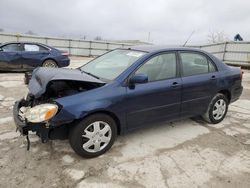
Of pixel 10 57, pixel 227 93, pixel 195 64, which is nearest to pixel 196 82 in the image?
pixel 195 64

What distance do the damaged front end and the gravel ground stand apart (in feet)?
1.41

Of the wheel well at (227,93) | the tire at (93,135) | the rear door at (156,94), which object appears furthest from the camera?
the wheel well at (227,93)

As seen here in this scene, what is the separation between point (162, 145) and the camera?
12.6 ft

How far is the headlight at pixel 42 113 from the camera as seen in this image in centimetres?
302

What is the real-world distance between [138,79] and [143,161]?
1.10m

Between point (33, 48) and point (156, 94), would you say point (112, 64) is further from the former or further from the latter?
point (33, 48)

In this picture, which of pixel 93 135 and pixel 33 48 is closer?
pixel 93 135

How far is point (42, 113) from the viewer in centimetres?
304

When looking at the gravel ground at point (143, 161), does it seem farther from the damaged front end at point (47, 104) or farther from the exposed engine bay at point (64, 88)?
the exposed engine bay at point (64, 88)

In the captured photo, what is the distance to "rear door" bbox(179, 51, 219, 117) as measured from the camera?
4.20m

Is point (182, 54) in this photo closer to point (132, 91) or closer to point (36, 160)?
point (132, 91)

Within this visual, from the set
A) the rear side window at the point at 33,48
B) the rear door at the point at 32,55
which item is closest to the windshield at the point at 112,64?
the rear door at the point at 32,55

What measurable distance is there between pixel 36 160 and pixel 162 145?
182 centimetres

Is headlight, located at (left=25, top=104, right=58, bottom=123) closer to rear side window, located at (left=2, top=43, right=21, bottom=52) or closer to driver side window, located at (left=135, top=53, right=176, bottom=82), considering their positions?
driver side window, located at (left=135, top=53, right=176, bottom=82)
